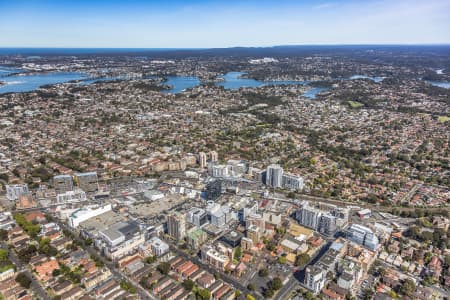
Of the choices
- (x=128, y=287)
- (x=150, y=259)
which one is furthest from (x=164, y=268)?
(x=128, y=287)

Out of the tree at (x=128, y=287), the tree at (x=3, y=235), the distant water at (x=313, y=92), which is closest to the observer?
the tree at (x=128, y=287)

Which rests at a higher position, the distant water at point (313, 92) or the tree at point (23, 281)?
the distant water at point (313, 92)

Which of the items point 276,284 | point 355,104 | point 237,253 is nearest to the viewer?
point 276,284

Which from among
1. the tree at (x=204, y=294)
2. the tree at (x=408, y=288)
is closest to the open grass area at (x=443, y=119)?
the tree at (x=408, y=288)

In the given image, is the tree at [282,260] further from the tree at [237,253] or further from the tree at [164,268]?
the tree at [164,268]

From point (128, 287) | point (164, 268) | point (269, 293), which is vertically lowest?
point (269, 293)

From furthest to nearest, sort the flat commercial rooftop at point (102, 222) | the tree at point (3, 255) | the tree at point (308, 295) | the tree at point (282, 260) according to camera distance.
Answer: the flat commercial rooftop at point (102, 222) < the tree at point (282, 260) < the tree at point (3, 255) < the tree at point (308, 295)

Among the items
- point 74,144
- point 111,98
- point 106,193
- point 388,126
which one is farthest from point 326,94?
point 106,193

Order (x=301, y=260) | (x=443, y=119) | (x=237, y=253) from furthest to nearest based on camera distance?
(x=443, y=119), (x=237, y=253), (x=301, y=260)

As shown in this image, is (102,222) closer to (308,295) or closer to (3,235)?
(3,235)

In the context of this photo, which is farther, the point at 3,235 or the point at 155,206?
the point at 155,206

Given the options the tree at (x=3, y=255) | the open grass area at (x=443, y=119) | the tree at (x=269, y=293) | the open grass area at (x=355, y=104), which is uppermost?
the open grass area at (x=355, y=104)
